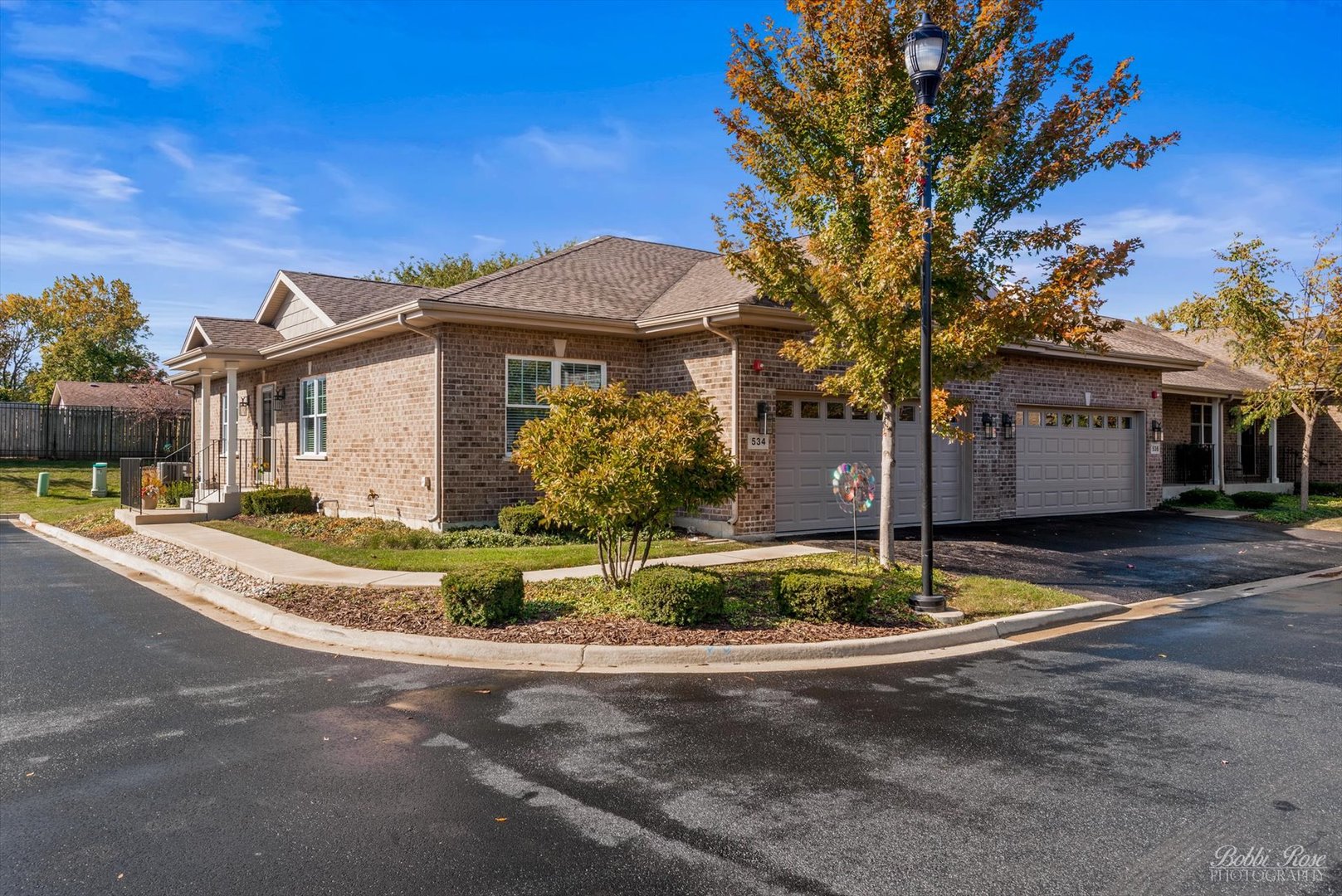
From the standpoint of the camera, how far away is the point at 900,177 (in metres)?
9.96

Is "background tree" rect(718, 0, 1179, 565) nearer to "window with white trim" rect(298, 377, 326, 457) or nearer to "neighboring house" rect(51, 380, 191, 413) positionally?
"window with white trim" rect(298, 377, 326, 457)

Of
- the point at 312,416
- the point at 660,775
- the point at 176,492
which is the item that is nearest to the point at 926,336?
the point at 660,775

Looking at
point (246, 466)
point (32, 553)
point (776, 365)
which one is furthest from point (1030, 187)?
point (246, 466)

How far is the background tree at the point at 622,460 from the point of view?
848cm

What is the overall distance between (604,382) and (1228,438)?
70.1 feet

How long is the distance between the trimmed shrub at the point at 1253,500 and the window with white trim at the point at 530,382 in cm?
1709

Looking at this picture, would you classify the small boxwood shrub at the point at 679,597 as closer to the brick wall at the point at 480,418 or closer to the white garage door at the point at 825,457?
the white garage door at the point at 825,457

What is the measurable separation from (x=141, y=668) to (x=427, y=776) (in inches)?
151

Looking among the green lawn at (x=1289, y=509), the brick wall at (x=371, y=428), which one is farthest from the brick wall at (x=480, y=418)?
the green lawn at (x=1289, y=509)

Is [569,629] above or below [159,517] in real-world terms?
below

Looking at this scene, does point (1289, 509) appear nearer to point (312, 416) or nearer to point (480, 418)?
point (480, 418)

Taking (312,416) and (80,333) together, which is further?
(80,333)

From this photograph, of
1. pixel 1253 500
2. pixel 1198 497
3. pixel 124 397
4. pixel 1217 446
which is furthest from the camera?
pixel 124 397

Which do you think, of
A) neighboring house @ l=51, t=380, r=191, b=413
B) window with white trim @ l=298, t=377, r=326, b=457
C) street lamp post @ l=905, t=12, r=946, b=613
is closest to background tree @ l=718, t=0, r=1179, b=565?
street lamp post @ l=905, t=12, r=946, b=613
